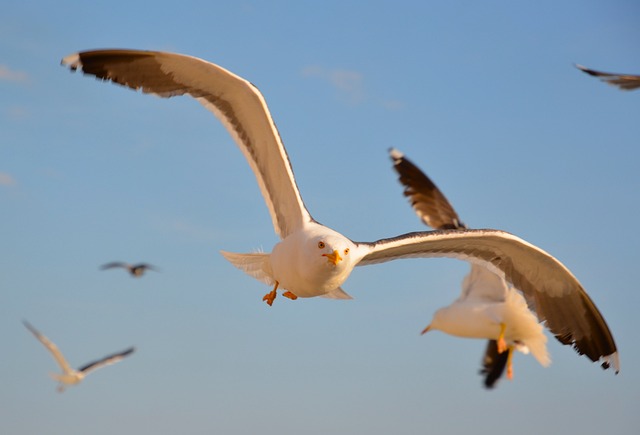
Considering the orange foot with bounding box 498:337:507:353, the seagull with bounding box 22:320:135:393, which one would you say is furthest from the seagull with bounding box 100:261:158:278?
the orange foot with bounding box 498:337:507:353

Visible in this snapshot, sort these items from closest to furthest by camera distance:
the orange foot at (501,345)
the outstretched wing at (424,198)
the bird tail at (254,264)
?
the bird tail at (254,264) → the orange foot at (501,345) → the outstretched wing at (424,198)

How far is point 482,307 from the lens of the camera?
56.0 feet

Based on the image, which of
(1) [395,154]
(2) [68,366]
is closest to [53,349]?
(2) [68,366]

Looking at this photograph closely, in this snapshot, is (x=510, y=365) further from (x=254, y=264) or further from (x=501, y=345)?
(x=254, y=264)

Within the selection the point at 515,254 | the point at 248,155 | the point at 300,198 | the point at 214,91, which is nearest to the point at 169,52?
the point at 214,91

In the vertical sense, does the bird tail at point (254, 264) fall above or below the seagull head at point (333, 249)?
above

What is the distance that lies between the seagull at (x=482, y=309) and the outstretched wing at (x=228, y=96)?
769 centimetres

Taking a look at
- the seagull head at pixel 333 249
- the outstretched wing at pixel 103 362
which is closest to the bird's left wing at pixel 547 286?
the seagull head at pixel 333 249

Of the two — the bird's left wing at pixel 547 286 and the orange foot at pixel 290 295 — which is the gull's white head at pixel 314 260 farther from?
the bird's left wing at pixel 547 286

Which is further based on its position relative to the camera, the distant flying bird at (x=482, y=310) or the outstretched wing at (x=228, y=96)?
the distant flying bird at (x=482, y=310)

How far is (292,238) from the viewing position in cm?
960

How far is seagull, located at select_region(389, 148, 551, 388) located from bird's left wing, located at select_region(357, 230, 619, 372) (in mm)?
5748

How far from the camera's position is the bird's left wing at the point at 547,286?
1042 cm

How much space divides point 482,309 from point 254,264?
7272 millimetres
